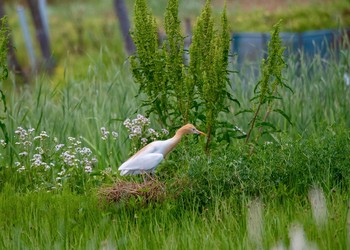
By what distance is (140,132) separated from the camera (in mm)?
6559

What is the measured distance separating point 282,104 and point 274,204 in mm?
2366

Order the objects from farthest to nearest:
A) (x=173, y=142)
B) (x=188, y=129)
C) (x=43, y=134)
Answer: (x=43, y=134) < (x=188, y=129) < (x=173, y=142)

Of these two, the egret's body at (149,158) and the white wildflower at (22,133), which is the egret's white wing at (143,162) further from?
the white wildflower at (22,133)

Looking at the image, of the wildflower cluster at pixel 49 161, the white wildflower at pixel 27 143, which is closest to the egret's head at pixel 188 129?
the wildflower cluster at pixel 49 161

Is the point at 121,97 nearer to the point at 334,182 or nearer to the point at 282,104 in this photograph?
the point at 282,104

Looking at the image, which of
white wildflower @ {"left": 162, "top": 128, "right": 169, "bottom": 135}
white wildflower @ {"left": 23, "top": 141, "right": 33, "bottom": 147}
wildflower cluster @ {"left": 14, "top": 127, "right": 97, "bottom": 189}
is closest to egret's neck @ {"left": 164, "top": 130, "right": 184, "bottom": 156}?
white wildflower @ {"left": 162, "top": 128, "right": 169, "bottom": 135}

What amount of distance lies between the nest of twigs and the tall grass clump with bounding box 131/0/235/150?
682mm

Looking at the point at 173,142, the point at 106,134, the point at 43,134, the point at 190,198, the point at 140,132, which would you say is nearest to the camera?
the point at 190,198

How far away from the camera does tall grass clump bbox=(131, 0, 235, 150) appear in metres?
6.32

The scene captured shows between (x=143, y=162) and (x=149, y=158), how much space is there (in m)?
0.04

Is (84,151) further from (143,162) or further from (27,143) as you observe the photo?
(143,162)

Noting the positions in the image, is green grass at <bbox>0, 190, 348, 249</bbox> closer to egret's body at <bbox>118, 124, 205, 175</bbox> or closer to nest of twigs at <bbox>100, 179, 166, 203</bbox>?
nest of twigs at <bbox>100, 179, 166, 203</bbox>

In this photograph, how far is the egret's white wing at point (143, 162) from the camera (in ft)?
19.0

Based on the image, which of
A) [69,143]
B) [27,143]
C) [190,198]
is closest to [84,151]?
[27,143]
